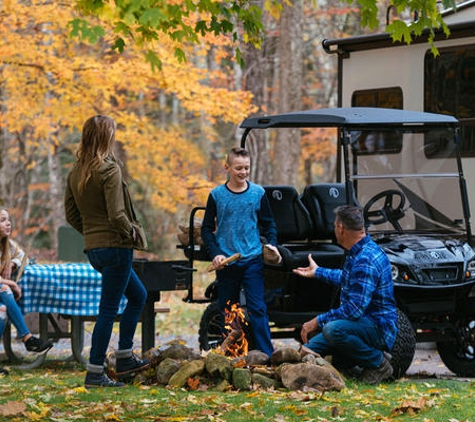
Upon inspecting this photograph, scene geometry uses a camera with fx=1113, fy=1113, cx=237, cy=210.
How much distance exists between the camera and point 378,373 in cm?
880

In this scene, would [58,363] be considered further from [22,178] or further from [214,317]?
[22,178]

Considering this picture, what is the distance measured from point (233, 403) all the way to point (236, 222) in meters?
2.08

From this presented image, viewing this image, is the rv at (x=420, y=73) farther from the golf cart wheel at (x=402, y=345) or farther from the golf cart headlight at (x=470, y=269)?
the golf cart wheel at (x=402, y=345)

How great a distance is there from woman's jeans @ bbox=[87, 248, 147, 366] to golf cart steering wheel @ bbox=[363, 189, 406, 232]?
2.85m

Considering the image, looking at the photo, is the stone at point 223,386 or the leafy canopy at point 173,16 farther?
the stone at point 223,386

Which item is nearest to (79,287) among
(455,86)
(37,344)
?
(37,344)

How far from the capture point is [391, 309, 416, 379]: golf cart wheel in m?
9.09

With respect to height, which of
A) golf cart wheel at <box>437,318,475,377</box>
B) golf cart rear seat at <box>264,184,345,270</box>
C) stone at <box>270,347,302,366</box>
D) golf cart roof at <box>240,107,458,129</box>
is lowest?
golf cart wheel at <box>437,318,475,377</box>

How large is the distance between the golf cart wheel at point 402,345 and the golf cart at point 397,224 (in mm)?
142

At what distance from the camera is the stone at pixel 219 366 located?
817 centimetres

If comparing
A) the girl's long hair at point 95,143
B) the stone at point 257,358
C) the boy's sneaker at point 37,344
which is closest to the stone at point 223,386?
the stone at point 257,358

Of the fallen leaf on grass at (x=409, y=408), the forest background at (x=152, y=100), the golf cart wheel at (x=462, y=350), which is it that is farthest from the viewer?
the forest background at (x=152, y=100)

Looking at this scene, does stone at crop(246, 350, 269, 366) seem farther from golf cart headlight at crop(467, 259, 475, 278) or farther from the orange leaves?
golf cart headlight at crop(467, 259, 475, 278)

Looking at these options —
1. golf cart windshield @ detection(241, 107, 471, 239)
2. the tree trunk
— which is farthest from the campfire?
the tree trunk
